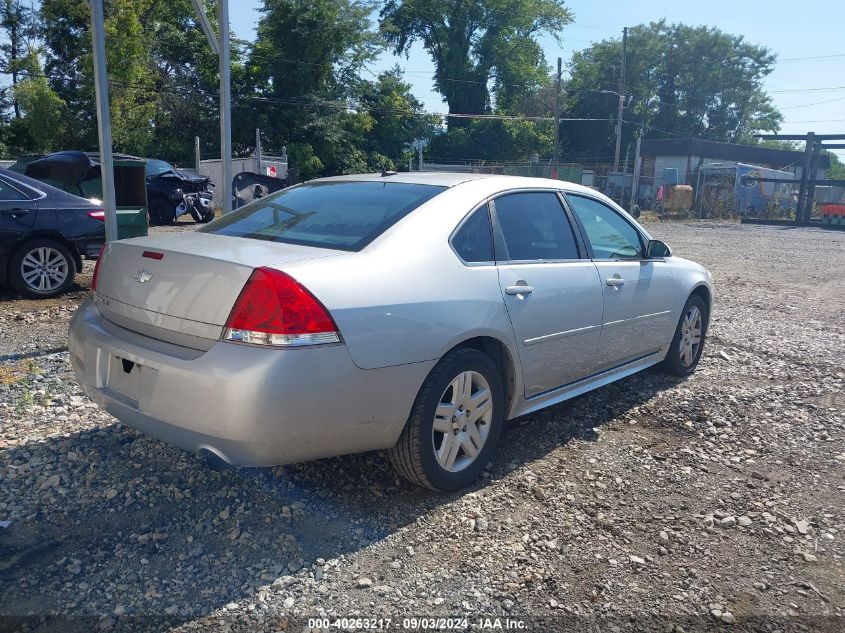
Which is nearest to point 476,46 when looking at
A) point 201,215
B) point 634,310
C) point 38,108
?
point 38,108

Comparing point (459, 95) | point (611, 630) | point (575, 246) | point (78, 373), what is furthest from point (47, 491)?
point (459, 95)

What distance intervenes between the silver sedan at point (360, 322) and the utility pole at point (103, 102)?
2.48m

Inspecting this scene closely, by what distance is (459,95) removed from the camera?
57.0 meters

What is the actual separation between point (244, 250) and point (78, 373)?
1133mm

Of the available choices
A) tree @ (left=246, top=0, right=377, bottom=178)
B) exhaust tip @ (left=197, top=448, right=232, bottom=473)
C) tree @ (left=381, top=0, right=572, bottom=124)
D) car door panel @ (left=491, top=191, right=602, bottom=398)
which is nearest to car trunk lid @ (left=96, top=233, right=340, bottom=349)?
exhaust tip @ (left=197, top=448, right=232, bottom=473)

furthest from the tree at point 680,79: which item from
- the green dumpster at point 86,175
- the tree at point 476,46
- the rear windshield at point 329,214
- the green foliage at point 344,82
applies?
the rear windshield at point 329,214

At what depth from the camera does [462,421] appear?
3549mm

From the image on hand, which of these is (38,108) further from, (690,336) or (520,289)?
(520,289)

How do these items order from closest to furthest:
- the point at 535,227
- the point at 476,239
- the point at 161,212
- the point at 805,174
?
the point at 476,239 < the point at 535,227 < the point at 161,212 < the point at 805,174

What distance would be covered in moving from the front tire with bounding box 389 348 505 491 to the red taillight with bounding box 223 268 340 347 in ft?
2.12

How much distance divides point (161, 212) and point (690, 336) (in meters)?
14.4

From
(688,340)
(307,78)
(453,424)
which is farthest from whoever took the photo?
(307,78)

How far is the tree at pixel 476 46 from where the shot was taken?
57.5 meters

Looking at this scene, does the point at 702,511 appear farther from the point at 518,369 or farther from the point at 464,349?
the point at 464,349
